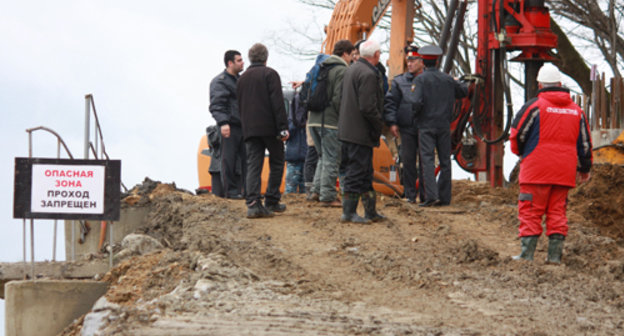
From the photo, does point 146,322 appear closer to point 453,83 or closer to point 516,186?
point 453,83

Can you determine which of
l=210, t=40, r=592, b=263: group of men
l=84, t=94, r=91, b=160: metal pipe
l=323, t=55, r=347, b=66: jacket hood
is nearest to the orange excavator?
l=210, t=40, r=592, b=263: group of men

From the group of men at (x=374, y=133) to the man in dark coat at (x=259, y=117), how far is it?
0.01 m

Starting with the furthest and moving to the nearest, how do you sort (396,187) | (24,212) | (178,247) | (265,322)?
(396,187), (178,247), (24,212), (265,322)

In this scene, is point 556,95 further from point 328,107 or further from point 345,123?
point 328,107

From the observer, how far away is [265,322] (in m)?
6.39

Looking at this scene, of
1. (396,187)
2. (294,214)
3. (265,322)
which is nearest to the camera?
(265,322)

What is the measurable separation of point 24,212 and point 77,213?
53cm

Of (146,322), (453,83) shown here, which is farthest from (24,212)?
(453,83)

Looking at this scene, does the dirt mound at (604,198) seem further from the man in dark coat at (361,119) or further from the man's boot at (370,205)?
the man in dark coat at (361,119)

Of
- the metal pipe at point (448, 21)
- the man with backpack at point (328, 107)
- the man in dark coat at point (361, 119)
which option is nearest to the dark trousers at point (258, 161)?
the man with backpack at point (328, 107)

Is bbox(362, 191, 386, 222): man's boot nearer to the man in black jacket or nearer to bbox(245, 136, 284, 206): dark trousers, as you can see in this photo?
bbox(245, 136, 284, 206): dark trousers

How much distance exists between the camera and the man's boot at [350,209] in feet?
34.5

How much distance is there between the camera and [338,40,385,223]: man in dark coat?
10.2 metres

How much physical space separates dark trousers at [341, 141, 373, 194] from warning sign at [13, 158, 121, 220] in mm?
2669
